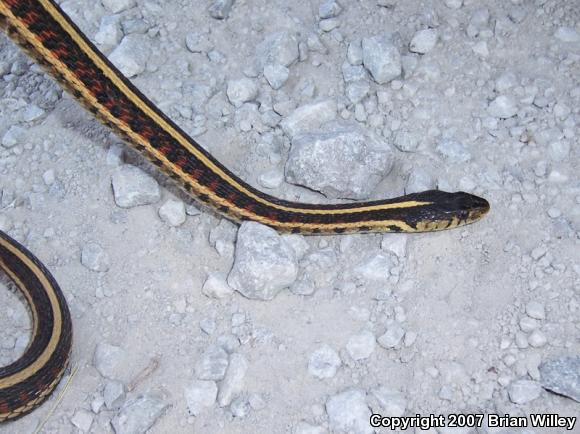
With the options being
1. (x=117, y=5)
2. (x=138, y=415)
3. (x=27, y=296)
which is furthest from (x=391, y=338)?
(x=117, y=5)

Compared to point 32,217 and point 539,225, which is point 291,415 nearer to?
point 539,225

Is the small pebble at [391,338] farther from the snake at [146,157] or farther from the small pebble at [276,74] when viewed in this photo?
the small pebble at [276,74]

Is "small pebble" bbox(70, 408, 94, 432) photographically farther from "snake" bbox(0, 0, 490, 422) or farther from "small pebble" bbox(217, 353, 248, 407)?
"small pebble" bbox(217, 353, 248, 407)

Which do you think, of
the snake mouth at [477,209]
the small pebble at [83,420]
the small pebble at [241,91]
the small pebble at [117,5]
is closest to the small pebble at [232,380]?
the small pebble at [83,420]

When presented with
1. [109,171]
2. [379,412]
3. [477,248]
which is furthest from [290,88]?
[379,412]

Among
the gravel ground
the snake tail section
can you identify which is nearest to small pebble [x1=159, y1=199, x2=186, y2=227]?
the gravel ground

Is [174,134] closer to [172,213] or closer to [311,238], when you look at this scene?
[172,213]
